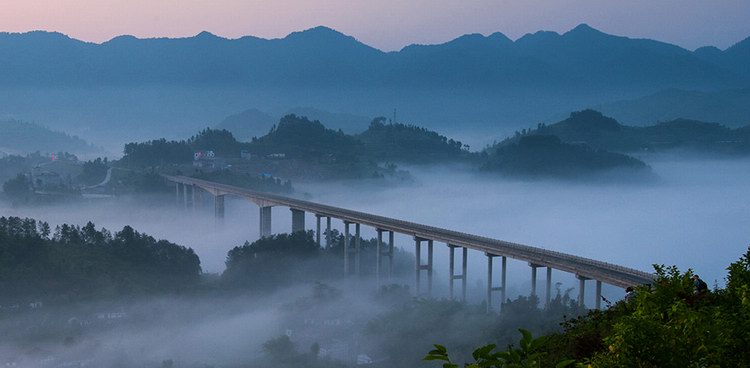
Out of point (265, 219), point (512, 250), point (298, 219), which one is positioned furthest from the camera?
point (265, 219)

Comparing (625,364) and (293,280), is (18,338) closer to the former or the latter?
(293,280)

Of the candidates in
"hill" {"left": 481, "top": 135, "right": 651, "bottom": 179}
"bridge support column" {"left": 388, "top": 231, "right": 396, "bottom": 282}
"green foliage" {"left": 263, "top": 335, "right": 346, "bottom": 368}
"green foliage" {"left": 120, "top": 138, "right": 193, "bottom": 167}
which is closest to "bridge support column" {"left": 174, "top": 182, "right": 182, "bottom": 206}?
"green foliage" {"left": 120, "top": 138, "right": 193, "bottom": 167}

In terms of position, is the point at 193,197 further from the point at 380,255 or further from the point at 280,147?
the point at 380,255

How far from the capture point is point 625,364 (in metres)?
12.1

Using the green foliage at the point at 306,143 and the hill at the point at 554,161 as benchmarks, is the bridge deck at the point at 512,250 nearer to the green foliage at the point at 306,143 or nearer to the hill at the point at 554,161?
the green foliage at the point at 306,143

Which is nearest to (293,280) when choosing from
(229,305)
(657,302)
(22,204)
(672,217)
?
(229,305)

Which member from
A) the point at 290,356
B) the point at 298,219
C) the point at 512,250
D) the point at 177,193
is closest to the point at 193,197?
the point at 177,193

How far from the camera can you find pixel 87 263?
71.0 meters

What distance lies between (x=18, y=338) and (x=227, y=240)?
5446 cm

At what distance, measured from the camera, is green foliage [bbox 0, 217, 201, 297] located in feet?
219

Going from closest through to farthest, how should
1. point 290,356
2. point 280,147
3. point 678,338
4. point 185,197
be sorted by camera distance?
point 678,338, point 290,356, point 185,197, point 280,147

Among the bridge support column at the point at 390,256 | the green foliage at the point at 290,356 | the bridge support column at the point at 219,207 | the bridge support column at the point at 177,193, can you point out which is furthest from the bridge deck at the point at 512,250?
the bridge support column at the point at 177,193

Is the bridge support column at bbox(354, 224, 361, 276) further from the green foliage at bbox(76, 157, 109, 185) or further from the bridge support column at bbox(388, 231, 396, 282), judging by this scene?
the green foliage at bbox(76, 157, 109, 185)

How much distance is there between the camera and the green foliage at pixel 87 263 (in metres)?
66.7
